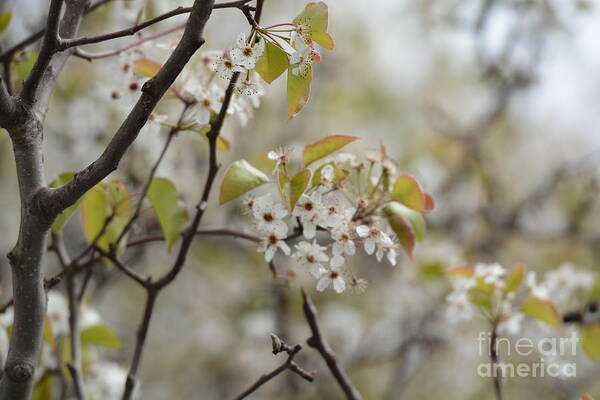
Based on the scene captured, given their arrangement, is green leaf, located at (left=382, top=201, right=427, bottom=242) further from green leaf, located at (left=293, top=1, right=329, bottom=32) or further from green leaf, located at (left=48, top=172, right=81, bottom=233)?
green leaf, located at (left=48, top=172, right=81, bottom=233)

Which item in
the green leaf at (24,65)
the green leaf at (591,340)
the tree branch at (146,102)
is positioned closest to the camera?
the tree branch at (146,102)

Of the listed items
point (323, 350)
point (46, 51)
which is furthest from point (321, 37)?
point (323, 350)

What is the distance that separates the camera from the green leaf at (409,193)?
77 centimetres

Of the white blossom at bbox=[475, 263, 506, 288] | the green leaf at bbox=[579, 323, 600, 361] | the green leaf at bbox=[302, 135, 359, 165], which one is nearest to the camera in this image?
the green leaf at bbox=[302, 135, 359, 165]

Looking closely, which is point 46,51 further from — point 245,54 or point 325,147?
point 325,147

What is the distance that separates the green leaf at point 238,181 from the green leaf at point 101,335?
0.42 metres

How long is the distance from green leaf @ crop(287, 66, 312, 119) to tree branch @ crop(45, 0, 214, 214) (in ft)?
0.41

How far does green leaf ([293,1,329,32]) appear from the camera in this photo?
63cm

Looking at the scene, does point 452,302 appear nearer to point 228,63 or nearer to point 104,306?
point 228,63

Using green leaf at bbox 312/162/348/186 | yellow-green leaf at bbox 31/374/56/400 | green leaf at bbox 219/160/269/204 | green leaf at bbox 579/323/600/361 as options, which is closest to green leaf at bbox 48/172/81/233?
green leaf at bbox 219/160/269/204

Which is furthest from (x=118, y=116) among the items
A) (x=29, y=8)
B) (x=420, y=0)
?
(x=420, y=0)

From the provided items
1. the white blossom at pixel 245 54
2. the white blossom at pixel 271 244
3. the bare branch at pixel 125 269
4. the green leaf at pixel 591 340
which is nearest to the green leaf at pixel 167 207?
the bare branch at pixel 125 269

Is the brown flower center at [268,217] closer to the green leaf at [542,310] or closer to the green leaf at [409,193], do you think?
the green leaf at [409,193]

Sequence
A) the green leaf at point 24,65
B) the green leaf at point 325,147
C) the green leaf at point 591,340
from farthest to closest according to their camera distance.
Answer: the green leaf at point 591,340, the green leaf at point 24,65, the green leaf at point 325,147
